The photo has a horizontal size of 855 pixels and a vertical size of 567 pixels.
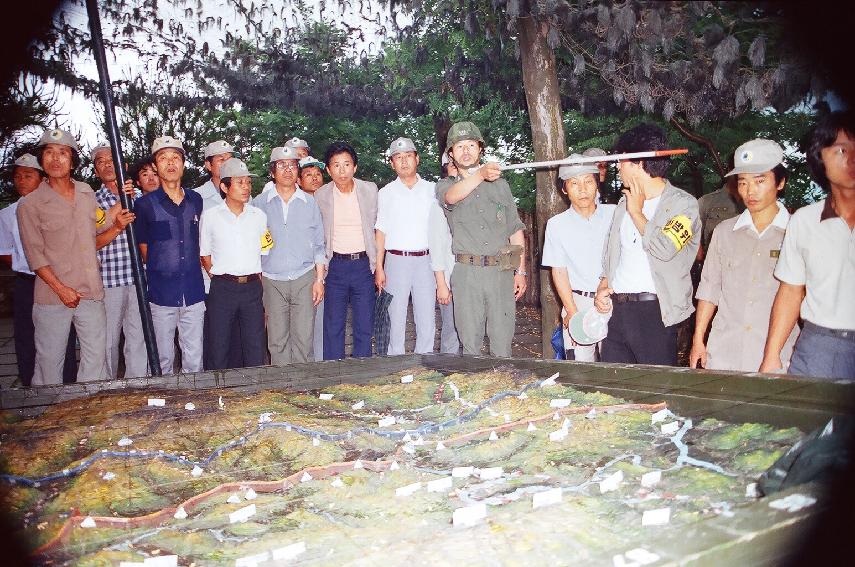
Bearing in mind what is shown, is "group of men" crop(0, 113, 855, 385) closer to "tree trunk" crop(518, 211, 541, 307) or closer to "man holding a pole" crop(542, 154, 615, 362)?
"man holding a pole" crop(542, 154, 615, 362)

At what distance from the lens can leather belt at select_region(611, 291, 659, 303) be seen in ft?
10.8

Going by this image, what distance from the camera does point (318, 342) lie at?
523 cm

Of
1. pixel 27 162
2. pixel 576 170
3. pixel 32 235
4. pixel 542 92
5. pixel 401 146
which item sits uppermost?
pixel 542 92

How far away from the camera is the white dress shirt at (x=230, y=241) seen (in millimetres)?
4699

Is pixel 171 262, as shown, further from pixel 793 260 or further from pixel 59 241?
pixel 793 260

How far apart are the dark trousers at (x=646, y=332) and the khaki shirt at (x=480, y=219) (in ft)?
4.06

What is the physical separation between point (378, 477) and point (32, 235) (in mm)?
3534

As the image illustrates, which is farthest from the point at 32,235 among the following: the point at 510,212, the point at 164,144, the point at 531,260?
the point at 531,260

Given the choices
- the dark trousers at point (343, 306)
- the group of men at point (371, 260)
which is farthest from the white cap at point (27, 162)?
the dark trousers at point (343, 306)

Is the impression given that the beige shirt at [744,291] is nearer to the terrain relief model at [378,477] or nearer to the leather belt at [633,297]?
the leather belt at [633,297]

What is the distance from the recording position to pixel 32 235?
4.28m

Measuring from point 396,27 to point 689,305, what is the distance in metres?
6.80

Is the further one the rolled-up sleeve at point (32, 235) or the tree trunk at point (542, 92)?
the tree trunk at point (542, 92)

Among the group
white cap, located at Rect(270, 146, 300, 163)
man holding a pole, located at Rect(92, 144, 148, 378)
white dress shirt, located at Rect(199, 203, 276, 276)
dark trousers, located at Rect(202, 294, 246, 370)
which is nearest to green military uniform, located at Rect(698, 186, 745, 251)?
white cap, located at Rect(270, 146, 300, 163)
